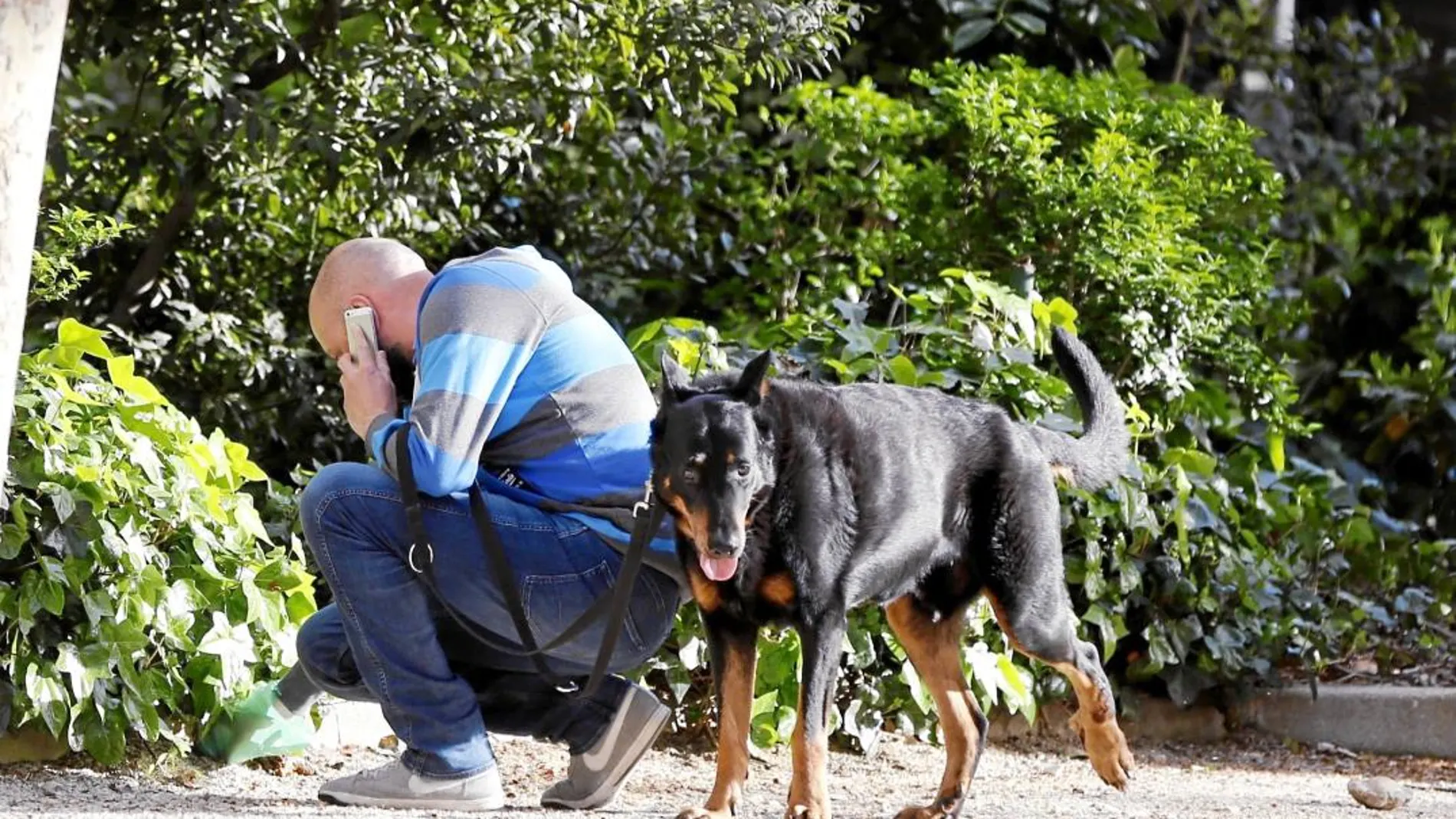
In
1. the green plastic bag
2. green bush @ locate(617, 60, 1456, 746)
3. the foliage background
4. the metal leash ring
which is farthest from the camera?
the foliage background

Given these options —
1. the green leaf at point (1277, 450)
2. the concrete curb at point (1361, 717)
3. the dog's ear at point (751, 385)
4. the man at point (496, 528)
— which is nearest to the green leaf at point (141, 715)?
the man at point (496, 528)

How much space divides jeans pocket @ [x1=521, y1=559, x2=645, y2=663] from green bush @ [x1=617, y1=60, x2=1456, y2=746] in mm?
1057

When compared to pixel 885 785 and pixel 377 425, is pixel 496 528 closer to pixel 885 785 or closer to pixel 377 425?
pixel 377 425

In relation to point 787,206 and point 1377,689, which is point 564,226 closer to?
point 787,206

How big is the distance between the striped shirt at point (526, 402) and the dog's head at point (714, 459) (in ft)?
0.94

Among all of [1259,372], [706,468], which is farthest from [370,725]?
[1259,372]

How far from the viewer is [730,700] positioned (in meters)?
3.99

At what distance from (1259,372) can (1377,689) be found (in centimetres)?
124

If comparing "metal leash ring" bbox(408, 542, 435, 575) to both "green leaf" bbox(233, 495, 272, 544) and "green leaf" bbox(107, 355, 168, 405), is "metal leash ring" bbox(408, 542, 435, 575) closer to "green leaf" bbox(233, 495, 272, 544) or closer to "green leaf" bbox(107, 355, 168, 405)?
"green leaf" bbox(233, 495, 272, 544)

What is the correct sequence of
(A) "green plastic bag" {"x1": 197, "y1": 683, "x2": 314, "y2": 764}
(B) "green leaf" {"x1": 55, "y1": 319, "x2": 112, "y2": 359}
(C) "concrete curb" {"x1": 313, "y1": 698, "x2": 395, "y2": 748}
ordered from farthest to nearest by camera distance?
(C) "concrete curb" {"x1": 313, "y1": 698, "x2": 395, "y2": 748}, (B) "green leaf" {"x1": 55, "y1": 319, "x2": 112, "y2": 359}, (A) "green plastic bag" {"x1": 197, "y1": 683, "x2": 314, "y2": 764}

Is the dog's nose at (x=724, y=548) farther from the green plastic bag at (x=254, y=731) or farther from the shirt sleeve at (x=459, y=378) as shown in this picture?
the green plastic bag at (x=254, y=731)

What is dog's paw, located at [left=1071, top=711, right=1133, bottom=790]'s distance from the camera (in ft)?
14.8

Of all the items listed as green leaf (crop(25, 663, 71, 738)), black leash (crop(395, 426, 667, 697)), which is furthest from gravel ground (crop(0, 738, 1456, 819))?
black leash (crop(395, 426, 667, 697))

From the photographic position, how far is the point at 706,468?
3744 mm
